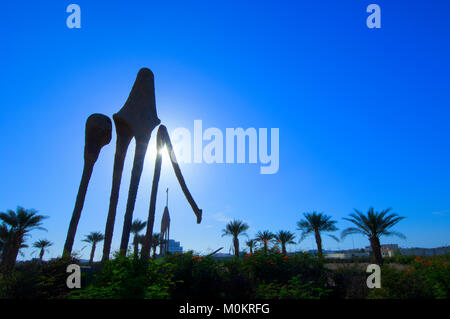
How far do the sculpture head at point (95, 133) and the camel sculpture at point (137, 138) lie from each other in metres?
0.46

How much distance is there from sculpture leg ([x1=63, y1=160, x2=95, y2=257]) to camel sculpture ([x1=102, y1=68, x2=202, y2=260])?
103 cm

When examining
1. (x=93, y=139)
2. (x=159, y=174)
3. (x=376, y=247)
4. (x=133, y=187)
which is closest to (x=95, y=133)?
(x=93, y=139)

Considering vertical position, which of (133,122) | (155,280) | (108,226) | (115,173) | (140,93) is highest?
(140,93)

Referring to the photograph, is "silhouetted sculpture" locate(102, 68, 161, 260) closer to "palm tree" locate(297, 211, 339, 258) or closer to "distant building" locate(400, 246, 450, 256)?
"palm tree" locate(297, 211, 339, 258)

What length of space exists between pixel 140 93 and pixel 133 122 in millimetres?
1558

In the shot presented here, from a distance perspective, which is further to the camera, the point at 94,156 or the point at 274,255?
the point at 94,156

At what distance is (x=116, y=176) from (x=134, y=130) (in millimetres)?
2217

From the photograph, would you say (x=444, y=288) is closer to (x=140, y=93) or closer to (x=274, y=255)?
(x=274, y=255)

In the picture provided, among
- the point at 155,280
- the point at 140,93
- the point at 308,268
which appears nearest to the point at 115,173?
the point at 140,93

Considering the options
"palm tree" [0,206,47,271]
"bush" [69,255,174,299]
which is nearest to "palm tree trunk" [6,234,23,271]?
"palm tree" [0,206,47,271]

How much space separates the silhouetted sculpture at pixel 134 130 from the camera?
35.7ft

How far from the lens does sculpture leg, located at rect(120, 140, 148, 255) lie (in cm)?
1007
